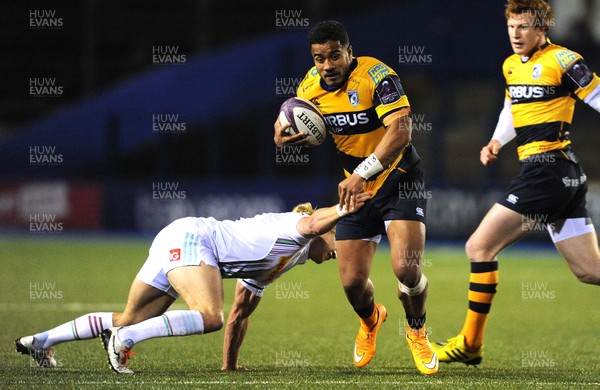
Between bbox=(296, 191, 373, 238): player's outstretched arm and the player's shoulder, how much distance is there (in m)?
0.79

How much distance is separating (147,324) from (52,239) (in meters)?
14.5

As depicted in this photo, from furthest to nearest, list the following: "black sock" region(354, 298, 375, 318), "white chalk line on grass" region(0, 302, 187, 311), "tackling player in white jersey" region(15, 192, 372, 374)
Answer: "white chalk line on grass" region(0, 302, 187, 311)
"black sock" region(354, 298, 375, 318)
"tackling player in white jersey" region(15, 192, 372, 374)

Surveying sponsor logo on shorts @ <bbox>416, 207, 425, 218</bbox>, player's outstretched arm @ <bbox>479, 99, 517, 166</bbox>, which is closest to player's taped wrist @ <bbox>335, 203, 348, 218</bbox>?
sponsor logo on shorts @ <bbox>416, 207, 425, 218</bbox>

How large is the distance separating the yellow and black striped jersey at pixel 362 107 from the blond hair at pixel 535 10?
0.88 metres

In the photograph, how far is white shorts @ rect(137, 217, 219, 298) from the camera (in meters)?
5.99

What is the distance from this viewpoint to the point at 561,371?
647 centimetres

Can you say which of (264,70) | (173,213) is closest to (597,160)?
(264,70)

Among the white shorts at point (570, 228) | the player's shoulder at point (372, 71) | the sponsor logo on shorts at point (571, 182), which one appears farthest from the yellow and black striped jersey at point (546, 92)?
the player's shoulder at point (372, 71)

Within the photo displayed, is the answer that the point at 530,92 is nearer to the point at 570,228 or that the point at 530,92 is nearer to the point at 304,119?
the point at 570,228

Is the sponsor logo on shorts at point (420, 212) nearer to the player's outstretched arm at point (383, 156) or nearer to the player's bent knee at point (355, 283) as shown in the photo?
the player's outstretched arm at point (383, 156)

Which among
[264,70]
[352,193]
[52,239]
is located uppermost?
[264,70]

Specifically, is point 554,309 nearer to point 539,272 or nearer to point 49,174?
point 539,272

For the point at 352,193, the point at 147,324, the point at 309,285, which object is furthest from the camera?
the point at 309,285

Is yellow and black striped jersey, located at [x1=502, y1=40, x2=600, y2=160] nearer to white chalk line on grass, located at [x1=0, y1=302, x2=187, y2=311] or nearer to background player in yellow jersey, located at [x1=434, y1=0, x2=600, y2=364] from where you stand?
background player in yellow jersey, located at [x1=434, y1=0, x2=600, y2=364]
